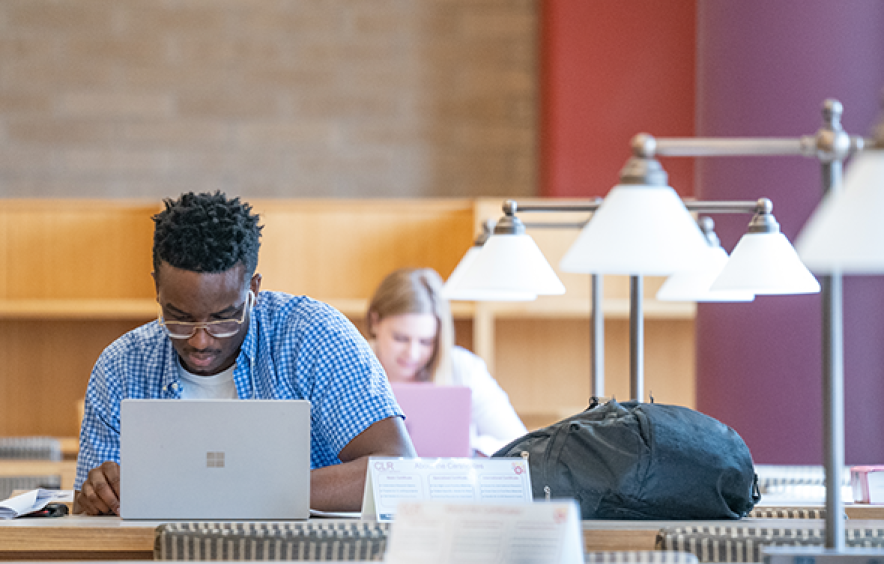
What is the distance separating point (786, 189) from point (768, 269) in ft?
4.52

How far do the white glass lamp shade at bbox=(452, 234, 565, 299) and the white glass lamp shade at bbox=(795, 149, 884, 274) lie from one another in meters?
1.11

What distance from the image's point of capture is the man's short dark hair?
2016 mm

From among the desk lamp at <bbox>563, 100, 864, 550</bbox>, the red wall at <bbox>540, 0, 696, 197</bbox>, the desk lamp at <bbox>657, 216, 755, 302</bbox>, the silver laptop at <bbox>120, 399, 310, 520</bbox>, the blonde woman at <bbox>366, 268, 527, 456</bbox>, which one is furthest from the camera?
the red wall at <bbox>540, 0, 696, 197</bbox>

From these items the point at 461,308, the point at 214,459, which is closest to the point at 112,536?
the point at 214,459

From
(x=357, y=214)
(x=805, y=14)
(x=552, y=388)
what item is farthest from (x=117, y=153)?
(x=805, y=14)

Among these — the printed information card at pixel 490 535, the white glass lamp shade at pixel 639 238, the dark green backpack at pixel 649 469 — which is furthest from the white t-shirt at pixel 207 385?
the white glass lamp shade at pixel 639 238

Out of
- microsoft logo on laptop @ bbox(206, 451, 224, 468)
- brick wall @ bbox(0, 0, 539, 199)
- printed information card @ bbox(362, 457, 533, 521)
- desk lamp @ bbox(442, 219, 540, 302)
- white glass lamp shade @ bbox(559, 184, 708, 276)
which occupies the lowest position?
printed information card @ bbox(362, 457, 533, 521)

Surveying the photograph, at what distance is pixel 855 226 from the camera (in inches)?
41.6

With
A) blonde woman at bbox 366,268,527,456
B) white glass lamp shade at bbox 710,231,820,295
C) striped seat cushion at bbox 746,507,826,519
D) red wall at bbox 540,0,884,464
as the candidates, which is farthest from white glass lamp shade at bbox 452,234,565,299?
blonde woman at bbox 366,268,527,456

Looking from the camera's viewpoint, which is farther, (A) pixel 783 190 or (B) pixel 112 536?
(A) pixel 783 190

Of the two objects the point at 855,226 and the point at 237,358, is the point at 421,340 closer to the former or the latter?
the point at 237,358

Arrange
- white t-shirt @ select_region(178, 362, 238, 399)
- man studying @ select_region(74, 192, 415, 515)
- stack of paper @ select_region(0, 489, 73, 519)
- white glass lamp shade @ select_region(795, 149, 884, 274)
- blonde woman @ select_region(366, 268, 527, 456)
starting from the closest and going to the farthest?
1. white glass lamp shade @ select_region(795, 149, 884, 274)
2. stack of paper @ select_region(0, 489, 73, 519)
3. man studying @ select_region(74, 192, 415, 515)
4. white t-shirt @ select_region(178, 362, 238, 399)
5. blonde woman @ select_region(366, 268, 527, 456)

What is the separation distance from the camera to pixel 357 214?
480cm

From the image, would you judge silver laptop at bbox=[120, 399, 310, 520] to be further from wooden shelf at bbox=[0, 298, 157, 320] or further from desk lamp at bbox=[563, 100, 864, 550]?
wooden shelf at bbox=[0, 298, 157, 320]
